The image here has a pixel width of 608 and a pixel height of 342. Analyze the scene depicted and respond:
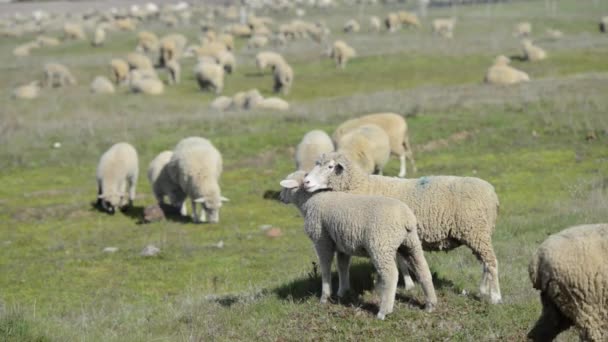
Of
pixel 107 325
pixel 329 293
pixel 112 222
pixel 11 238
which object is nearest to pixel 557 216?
pixel 329 293

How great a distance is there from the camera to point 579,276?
24.5 feet

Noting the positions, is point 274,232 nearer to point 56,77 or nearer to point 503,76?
point 503,76

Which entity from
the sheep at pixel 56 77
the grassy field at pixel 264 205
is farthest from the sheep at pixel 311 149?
the sheep at pixel 56 77

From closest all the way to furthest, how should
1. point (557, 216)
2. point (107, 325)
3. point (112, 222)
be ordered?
1. point (107, 325)
2. point (557, 216)
3. point (112, 222)

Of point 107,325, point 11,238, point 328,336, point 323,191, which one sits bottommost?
point 11,238

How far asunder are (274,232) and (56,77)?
31655 millimetres

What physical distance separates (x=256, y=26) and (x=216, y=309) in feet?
197

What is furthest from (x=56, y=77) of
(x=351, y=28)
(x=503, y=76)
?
(x=351, y=28)

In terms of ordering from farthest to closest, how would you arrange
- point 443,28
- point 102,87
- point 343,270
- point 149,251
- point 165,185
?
point 443,28 < point 102,87 < point 165,185 < point 149,251 < point 343,270

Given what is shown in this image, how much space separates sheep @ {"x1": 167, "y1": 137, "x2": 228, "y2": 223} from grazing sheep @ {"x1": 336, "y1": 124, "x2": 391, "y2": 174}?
3.39m

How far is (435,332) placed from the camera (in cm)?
899

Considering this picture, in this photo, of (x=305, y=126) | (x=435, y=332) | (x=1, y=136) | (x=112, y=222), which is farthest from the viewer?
(x=1, y=136)

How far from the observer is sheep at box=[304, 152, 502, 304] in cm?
1038

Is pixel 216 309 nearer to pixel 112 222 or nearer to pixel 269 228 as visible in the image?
pixel 269 228
